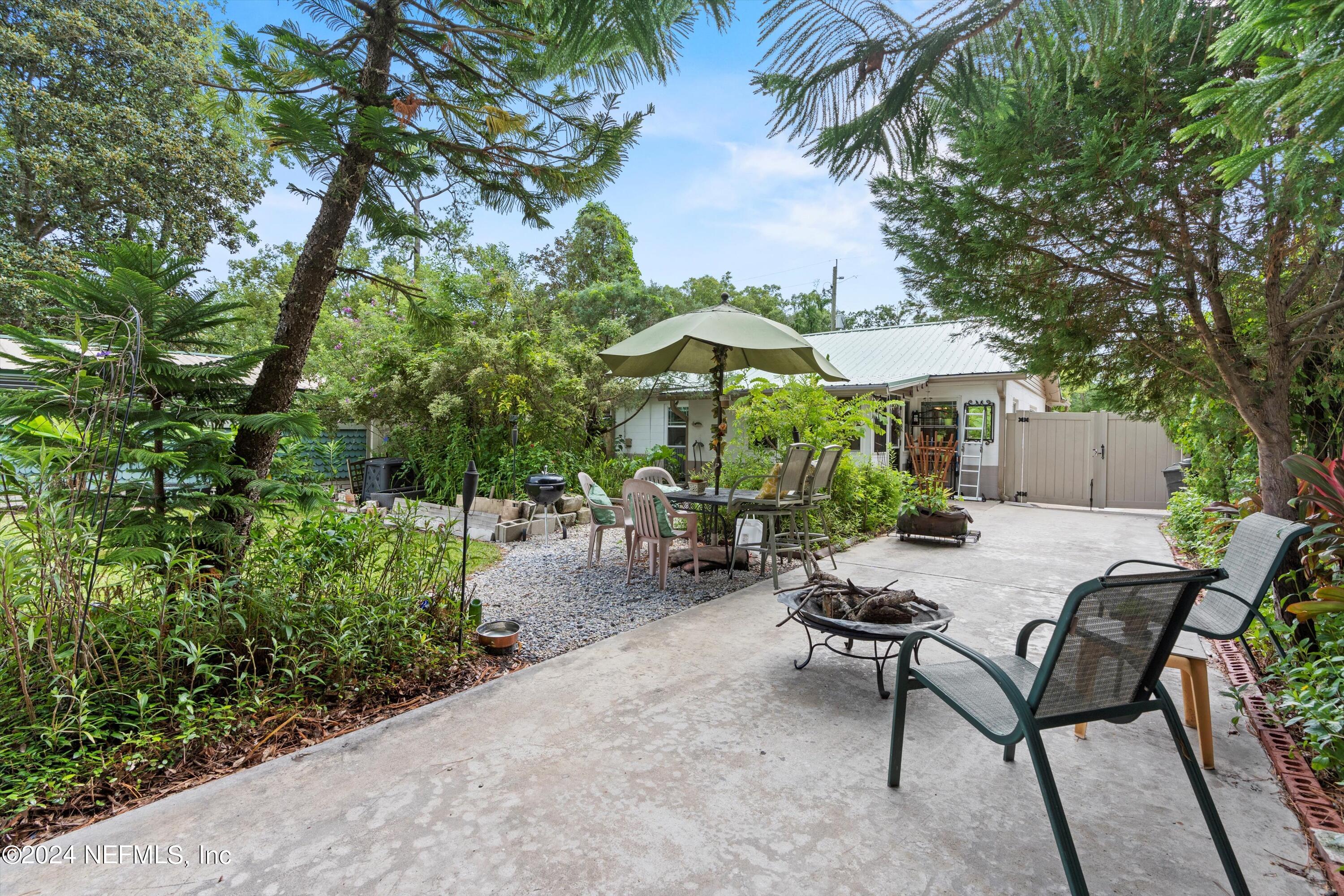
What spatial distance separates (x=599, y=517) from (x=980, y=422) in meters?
8.53

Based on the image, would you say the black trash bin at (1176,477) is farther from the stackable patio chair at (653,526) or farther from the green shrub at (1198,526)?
the stackable patio chair at (653,526)

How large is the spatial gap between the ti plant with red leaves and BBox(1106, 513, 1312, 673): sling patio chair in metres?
0.12

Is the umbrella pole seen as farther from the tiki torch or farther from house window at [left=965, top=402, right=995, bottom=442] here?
house window at [left=965, top=402, right=995, bottom=442]

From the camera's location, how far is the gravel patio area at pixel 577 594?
396 cm

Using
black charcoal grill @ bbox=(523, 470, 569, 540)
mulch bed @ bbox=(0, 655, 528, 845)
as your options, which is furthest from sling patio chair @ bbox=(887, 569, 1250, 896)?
black charcoal grill @ bbox=(523, 470, 569, 540)

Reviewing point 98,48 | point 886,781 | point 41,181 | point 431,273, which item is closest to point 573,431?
point 431,273

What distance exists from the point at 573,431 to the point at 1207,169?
7.96 meters

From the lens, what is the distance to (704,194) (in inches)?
468

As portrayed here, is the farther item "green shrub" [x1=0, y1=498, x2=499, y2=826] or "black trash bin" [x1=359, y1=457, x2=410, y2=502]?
"black trash bin" [x1=359, y1=457, x2=410, y2=502]

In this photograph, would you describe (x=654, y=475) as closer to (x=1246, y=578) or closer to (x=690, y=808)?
(x=690, y=808)

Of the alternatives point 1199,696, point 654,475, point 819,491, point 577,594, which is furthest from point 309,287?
point 1199,696

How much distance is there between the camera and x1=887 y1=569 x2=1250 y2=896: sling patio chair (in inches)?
66.0

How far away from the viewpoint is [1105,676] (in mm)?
1834

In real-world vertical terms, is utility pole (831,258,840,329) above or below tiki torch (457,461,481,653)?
above
